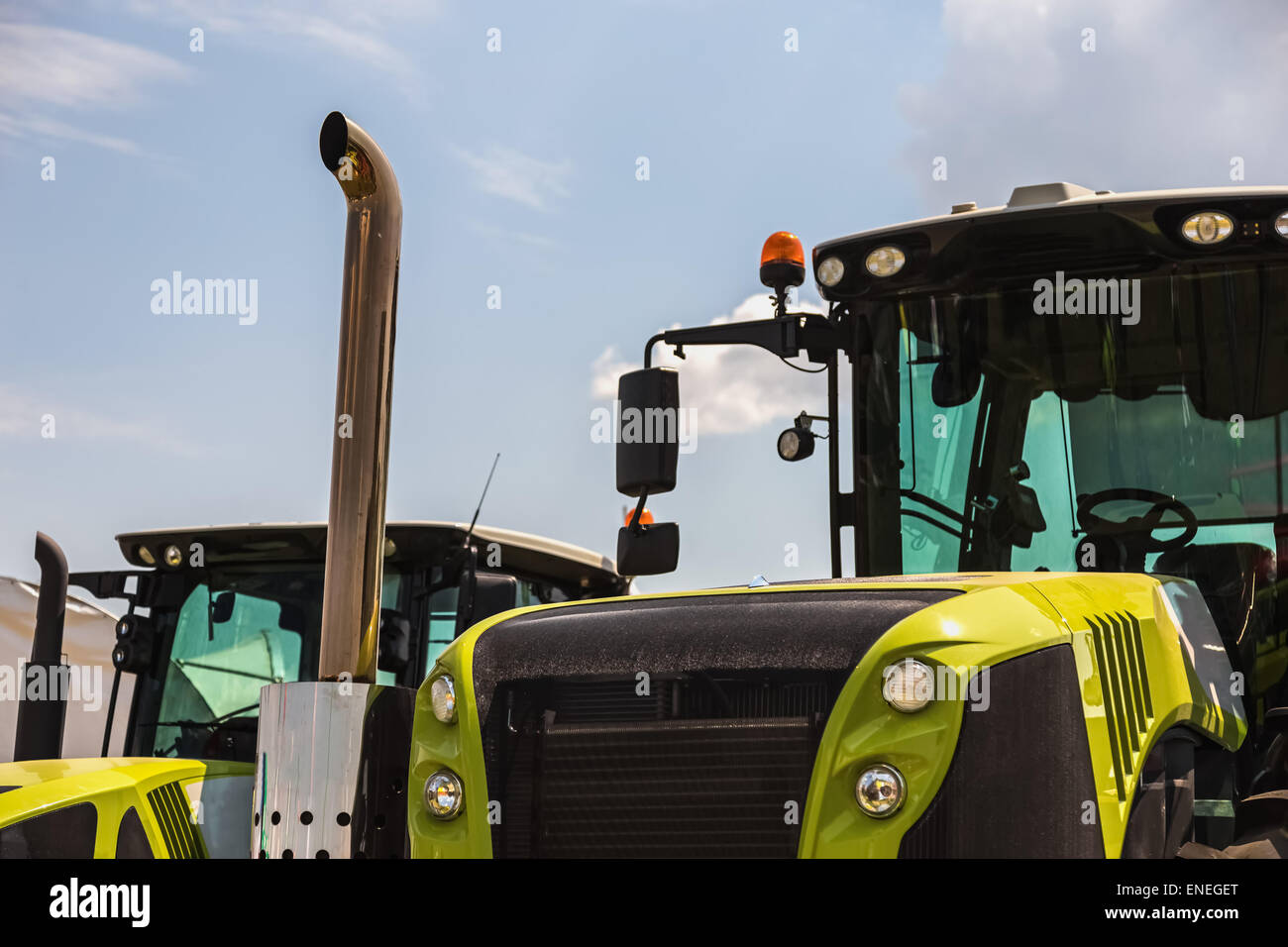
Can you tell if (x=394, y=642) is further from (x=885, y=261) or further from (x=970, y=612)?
(x=970, y=612)

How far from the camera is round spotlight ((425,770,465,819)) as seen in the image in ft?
12.1

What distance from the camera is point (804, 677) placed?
3.43 meters

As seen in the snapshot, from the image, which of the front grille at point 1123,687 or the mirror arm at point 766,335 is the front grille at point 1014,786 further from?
the mirror arm at point 766,335

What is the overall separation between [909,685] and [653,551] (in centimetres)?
164

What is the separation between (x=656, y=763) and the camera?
354 cm

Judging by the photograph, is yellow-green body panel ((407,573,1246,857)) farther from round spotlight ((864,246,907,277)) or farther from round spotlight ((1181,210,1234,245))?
round spotlight ((864,246,907,277))

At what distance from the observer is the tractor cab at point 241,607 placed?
7422 mm

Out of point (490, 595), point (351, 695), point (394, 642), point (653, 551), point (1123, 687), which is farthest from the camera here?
point (490, 595)

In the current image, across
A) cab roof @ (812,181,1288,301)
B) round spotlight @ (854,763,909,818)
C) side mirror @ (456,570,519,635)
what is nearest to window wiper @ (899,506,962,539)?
cab roof @ (812,181,1288,301)

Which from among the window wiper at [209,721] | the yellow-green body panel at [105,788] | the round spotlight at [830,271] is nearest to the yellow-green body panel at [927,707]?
the yellow-green body panel at [105,788]

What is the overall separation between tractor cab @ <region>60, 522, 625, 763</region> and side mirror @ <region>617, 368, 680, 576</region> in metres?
2.42

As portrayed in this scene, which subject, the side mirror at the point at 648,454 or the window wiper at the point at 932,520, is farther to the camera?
the window wiper at the point at 932,520

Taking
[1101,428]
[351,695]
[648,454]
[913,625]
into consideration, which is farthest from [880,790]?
[1101,428]
